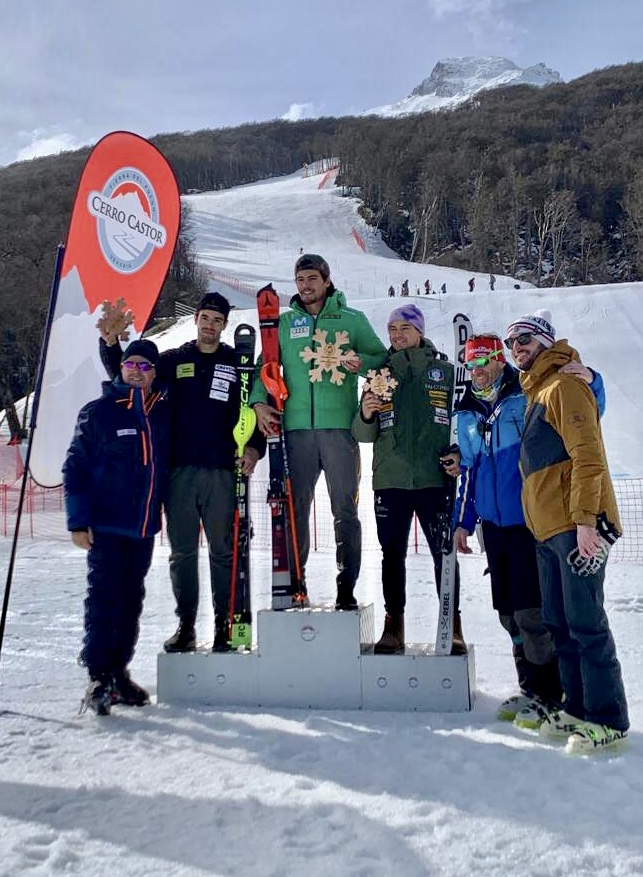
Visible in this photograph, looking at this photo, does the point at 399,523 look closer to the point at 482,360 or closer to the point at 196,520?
the point at 482,360

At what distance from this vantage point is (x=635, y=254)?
168 feet

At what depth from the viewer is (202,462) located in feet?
11.8

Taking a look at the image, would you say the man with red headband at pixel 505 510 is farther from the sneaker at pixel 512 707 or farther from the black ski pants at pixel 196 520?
the black ski pants at pixel 196 520

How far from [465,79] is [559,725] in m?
196

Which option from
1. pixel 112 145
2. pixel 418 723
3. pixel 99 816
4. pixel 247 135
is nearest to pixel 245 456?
pixel 418 723

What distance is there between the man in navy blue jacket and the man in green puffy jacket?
0.56m

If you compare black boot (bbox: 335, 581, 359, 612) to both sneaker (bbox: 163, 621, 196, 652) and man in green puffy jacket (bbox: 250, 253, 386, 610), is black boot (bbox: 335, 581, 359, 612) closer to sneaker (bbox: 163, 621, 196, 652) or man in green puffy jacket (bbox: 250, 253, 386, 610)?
man in green puffy jacket (bbox: 250, 253, 386, 610)

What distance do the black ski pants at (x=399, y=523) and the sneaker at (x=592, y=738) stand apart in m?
0.84

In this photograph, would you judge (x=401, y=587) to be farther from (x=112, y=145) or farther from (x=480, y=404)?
→ (x=112, y=145)

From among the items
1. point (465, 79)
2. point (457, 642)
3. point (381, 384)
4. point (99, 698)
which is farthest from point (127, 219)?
point (465, 79)

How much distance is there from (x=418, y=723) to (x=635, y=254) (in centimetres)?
5442

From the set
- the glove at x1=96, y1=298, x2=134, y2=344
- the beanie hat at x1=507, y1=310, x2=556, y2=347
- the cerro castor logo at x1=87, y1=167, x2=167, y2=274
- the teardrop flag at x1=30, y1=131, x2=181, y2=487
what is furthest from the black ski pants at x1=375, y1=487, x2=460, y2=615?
the cerro castor logo at x1=87, y1=167, x2=167, y2=274

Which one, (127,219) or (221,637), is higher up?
(127,219)

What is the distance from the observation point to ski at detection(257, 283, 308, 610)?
3.56 metres
